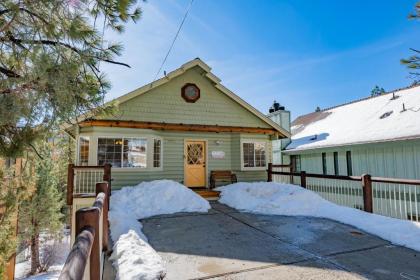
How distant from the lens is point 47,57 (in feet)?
10.4

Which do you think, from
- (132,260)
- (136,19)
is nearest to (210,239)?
(132,260)

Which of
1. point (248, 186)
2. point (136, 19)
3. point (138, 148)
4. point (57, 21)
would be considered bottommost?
point (248, 186)

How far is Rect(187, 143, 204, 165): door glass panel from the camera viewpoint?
39.1ft

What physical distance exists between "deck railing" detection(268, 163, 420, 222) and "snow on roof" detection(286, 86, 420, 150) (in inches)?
89.0

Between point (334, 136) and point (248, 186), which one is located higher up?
point (334, 136)

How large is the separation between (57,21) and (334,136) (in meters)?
14.6

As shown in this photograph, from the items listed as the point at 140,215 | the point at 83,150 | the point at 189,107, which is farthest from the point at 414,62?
the point at 83,150

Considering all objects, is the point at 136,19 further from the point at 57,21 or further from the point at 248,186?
the point at 248,186

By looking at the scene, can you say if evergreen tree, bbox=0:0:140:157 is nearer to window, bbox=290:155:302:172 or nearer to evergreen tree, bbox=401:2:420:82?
evergreen tree, bbox=401:2:420:82

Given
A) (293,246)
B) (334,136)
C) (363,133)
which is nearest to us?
(293,246)

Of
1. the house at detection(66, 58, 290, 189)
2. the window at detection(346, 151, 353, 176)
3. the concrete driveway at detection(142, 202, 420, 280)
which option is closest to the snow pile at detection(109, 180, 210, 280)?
the concrete driveway at detection(142, 202, 420, 280)

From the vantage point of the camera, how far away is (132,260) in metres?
3.78

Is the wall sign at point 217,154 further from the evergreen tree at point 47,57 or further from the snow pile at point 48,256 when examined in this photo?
the snow pile at point 48,256

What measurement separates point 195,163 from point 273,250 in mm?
7551
